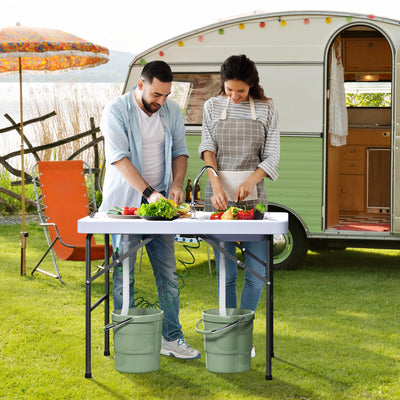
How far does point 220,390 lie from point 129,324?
0.55 meters

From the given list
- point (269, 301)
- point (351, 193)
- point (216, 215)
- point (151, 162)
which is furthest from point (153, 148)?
point (351, 193)

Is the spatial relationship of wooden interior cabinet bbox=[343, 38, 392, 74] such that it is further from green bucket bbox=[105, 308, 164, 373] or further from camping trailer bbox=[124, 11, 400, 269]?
green bucket bbox=[105, 308, 164, 373]

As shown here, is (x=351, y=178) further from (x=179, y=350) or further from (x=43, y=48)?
(x=179, y=350)

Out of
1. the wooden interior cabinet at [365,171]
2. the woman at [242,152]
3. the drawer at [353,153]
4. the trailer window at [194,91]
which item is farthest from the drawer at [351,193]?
the woman at [242,152]

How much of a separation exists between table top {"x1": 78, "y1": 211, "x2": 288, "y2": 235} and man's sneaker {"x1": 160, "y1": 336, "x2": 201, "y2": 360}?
862 mm

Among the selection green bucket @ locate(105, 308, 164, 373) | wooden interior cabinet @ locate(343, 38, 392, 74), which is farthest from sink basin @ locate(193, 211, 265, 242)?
wooden interior cabinet @ locate(343, 38, 392, 74)

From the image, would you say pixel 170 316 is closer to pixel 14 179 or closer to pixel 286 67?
pixel 286 67

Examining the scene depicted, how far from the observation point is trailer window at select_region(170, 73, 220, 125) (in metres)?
6.77

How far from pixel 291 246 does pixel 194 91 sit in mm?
1617

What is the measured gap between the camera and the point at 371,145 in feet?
26.2

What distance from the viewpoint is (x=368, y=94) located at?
8070mm

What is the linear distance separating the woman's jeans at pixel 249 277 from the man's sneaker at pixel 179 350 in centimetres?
33

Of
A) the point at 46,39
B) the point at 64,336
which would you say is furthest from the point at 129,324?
the point at 46,39

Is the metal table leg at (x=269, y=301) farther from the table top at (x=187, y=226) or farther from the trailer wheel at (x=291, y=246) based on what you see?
the trailer wheel at (x=291, y=246)
